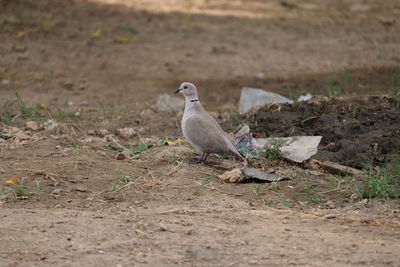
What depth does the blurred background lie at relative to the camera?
10094 mm

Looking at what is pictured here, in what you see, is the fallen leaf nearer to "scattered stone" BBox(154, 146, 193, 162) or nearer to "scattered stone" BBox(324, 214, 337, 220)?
"scattered stone" BBox(154, 146, 193, 162)

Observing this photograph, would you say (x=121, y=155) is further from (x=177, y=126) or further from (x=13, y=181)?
(x=177, y=126)

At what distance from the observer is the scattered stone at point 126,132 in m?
7.55

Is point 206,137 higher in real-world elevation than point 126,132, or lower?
higher

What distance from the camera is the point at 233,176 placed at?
6211 millimetres

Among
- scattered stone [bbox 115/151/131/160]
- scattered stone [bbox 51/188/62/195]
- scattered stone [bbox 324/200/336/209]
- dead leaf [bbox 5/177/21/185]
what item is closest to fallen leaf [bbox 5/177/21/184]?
dead leaf [bbox 5/177/21/185]

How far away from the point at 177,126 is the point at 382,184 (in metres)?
2.65

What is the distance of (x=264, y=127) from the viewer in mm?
7703

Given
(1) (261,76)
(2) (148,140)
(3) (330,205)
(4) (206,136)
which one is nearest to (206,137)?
(4) (206,136)

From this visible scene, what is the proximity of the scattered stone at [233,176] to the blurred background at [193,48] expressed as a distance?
295 cm

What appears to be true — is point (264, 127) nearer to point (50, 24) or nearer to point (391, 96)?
point (391, 96)

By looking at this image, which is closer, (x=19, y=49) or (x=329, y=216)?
(x=329, y=216)

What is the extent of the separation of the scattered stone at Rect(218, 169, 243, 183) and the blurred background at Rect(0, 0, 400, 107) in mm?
2953

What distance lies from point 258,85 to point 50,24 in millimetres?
3844
